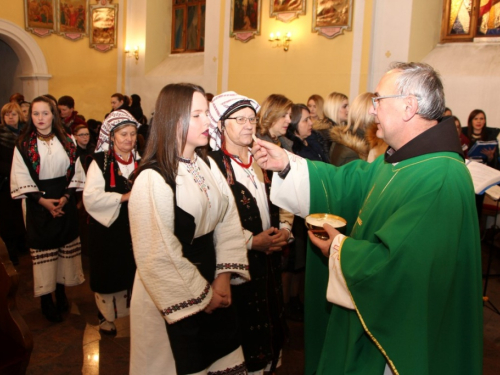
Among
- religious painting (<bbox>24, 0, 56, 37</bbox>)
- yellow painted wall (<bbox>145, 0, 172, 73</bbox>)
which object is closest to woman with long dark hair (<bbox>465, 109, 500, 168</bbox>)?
yellow painted wall (<bbox>145, 0, 172, 73</bbox>)

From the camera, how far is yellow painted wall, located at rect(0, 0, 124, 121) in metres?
12.9

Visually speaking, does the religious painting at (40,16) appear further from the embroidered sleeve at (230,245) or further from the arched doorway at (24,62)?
the embroidered sleeve at (230,245)

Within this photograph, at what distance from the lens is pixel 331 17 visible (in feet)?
31.1

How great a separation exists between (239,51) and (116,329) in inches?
320

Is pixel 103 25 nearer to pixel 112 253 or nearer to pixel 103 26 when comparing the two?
pixel 103 26

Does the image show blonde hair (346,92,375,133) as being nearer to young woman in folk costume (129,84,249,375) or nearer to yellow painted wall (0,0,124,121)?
young woman in folk costume (129,84,249,375)

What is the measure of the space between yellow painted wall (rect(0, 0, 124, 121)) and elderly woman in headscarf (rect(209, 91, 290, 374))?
37.7 feet

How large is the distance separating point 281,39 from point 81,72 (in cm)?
623

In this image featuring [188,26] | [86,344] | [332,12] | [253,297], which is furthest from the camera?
[188,26]

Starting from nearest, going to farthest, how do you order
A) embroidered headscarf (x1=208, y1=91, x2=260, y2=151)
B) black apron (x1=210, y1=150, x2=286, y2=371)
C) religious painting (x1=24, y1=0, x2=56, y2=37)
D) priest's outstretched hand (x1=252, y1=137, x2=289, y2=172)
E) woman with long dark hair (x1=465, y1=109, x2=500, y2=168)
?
priest's outstretched hand (x1=252, y1=137, x2=289, y2=172) → black apron (x1=210, y1=150, x2=286, y2=371) → embroidered headscarf (x1=208, y1=91, x2=260, y2=151) → woman with long dark hair (x1=465, y1=109, x2=500, y2=168) → religious painting (x1=24, y1=0, x2=56, y2=37)

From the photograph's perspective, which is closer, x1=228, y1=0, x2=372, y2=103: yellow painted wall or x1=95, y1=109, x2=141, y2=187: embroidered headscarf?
x1=95, y1=109, x2=141, y2=187: embroidered headscarf

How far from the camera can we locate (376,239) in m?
2.06

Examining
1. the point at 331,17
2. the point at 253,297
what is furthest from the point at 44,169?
the point at 331,17

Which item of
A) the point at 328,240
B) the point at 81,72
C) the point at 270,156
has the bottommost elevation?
the point at 328,240
